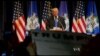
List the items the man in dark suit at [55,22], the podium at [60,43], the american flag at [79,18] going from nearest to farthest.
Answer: the podium at [60,43], the man in dark suit at [55,22], the american flag at [79,18]

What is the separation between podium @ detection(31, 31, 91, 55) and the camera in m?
1.41

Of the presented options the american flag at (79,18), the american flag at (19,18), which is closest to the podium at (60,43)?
the american flag at (79,18)

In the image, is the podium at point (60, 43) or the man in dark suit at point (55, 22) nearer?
the podium at point (60, 43)

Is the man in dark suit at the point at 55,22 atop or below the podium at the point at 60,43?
below

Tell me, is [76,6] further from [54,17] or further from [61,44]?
[61,44]

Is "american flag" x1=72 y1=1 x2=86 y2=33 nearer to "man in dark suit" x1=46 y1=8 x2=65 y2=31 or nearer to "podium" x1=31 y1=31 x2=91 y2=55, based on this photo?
"man in dark suit" x1=46 y1=8 x2=65 y2=31

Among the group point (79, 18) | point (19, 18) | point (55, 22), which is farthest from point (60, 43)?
point (19, 18)

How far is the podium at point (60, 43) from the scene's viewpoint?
141cm

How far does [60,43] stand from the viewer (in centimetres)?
142

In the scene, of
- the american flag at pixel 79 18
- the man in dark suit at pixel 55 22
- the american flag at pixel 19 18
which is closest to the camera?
the man in dark suit at pixel 55 22

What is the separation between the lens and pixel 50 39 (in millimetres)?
1454

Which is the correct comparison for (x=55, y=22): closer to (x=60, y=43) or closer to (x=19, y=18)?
(x=60, y=43)

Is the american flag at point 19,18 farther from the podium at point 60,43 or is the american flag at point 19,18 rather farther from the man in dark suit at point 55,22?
the podium at point 60,43

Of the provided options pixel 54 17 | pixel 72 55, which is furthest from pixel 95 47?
pixel 54 17
